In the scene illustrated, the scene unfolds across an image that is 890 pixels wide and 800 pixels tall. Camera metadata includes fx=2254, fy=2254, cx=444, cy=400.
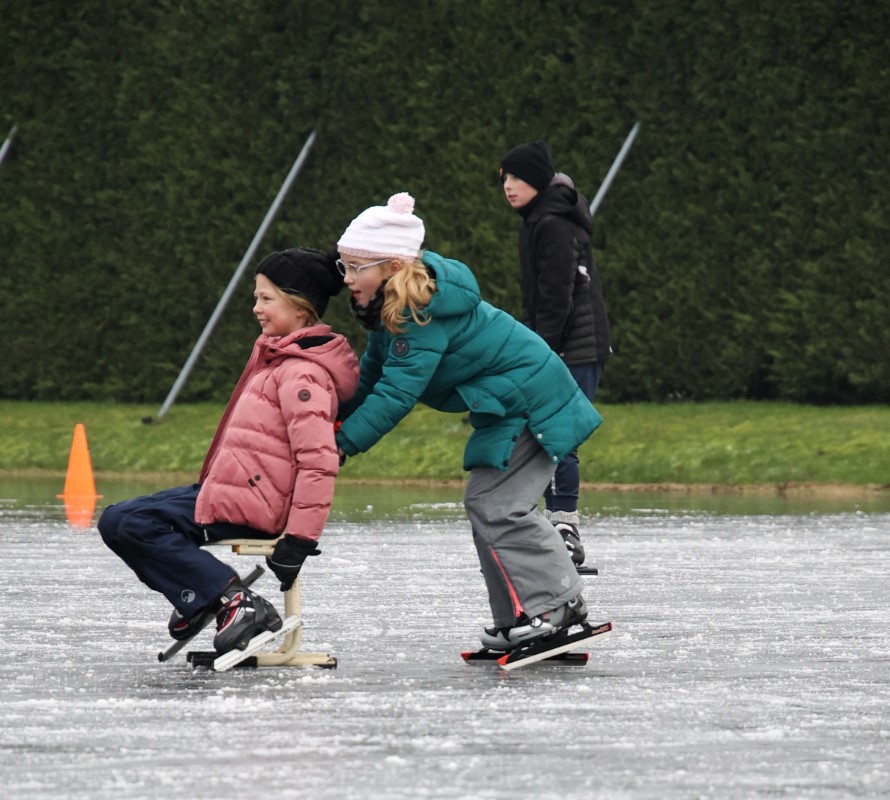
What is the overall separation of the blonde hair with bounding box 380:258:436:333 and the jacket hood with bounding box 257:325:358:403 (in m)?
0.21

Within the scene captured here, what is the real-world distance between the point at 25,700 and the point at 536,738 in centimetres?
175

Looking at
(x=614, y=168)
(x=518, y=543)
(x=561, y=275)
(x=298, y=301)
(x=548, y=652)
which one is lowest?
(x=614, y=168)

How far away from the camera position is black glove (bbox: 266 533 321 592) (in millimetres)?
7715

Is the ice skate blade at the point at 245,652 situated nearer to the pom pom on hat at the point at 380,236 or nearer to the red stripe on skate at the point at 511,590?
the red stripe on skate at the point at 511,590

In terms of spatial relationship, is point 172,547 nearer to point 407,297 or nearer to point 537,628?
point 407,297

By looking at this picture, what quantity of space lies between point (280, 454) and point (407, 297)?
0.71 m

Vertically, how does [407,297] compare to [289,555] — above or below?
above

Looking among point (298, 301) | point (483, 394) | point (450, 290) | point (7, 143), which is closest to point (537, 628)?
point (483, 394)

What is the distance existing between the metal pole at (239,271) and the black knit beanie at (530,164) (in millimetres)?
12432

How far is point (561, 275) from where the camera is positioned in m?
11.4

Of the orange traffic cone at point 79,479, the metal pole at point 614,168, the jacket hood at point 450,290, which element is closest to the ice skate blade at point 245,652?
the jacket hood at point 450,290

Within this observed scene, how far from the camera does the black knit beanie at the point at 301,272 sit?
8312 mm

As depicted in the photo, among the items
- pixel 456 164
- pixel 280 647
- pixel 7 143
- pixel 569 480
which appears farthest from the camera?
pixel 7 143

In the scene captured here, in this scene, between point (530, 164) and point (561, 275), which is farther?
point (561, 275)
